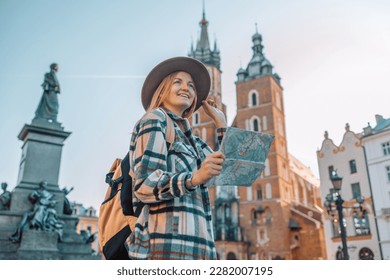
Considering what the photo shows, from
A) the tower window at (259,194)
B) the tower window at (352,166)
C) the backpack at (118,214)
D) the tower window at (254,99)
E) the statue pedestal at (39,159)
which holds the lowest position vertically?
the backpack at (118,214)

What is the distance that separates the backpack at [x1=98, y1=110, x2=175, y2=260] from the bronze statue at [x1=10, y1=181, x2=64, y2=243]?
5.47 m

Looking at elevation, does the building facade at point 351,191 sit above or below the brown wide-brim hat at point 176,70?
above

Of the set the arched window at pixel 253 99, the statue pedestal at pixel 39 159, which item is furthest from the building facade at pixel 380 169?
the arched window at pixel 253 99

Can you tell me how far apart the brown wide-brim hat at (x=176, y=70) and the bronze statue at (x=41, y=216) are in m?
5.41

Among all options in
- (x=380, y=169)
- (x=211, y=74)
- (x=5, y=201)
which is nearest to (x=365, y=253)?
(x=380, y=169)

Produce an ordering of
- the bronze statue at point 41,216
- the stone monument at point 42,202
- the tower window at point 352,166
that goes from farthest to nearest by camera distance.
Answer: the tower window at point 352,166
the bronze statue at point 41,216
the stone monument at point 42,202

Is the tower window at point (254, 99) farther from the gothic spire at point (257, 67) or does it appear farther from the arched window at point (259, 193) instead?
the arched window at point (259, 193)

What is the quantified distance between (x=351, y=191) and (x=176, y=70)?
1729 centimetres

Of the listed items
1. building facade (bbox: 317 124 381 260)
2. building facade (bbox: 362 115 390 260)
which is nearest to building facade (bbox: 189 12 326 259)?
building facade (bbox: 317 124 381 260)

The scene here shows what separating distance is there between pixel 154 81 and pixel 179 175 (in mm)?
666

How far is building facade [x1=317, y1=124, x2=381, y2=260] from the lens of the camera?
15.9 metres

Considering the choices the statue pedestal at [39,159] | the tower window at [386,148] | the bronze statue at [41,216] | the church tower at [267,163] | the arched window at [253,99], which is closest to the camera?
the bronze statue at [41,216]

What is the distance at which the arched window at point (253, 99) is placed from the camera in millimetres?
33406

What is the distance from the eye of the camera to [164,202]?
4.54 ft
